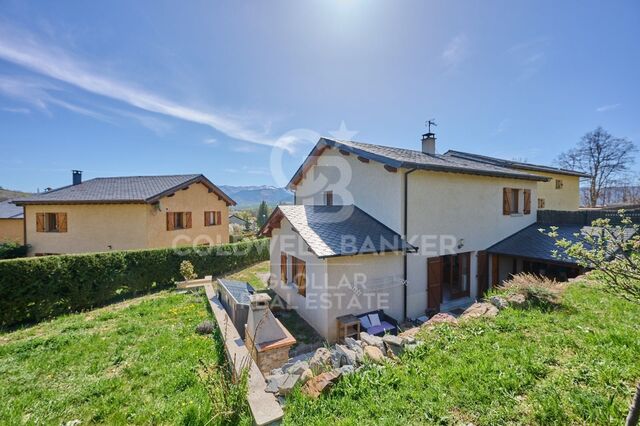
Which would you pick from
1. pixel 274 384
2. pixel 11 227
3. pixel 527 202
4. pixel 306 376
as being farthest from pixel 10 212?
pixel 527 202

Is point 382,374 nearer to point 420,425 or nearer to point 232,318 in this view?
point 420,425

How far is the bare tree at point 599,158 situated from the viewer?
33906 mm

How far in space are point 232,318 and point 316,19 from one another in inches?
431

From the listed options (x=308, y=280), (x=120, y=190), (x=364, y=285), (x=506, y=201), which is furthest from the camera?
(x=120, y=190)

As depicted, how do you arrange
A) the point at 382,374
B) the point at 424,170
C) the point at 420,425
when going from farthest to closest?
the point at 424,170 < the point at 382,374 < the point at 420,425

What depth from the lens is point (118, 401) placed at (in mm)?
Result: 4441

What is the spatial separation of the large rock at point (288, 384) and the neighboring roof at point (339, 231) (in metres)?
3.67

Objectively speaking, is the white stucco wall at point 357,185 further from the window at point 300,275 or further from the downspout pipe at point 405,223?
the window at point 300,275

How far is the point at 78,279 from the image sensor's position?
1038 centimetres

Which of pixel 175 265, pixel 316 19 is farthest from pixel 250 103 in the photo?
pixel 175 265

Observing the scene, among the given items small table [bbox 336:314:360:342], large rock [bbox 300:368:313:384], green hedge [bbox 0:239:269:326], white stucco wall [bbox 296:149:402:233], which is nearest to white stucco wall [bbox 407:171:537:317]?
white stucco wall [bbox 296:149:402:233]

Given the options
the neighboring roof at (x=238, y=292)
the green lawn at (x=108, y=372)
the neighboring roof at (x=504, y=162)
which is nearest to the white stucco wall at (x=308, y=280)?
the neighboring roof at (x=238, y=292)

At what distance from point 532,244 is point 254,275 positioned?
15.2 meters

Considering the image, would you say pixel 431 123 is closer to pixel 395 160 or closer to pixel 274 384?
pixel 395 160
